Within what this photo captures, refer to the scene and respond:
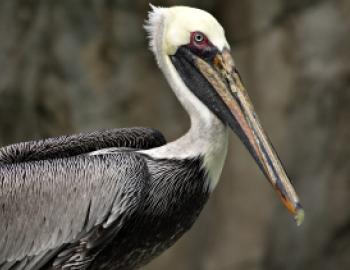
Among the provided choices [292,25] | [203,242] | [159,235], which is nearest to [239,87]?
[159,235]

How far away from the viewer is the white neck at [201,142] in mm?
4797

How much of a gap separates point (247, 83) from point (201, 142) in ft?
13.0

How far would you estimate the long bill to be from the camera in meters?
4.70

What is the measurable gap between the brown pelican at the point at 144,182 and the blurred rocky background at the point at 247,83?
11.5 ft

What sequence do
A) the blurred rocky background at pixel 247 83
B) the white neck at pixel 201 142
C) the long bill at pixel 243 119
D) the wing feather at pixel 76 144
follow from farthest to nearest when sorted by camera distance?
the blurred rocky background at pixel 247 83 < the wing feather at pixel 76 144 < the white neck at pixel 201 142 < the long bill at pixel 243 119

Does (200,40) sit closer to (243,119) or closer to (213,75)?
(213,75)

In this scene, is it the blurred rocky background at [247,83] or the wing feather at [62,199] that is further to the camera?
the blurred rocky background at [247,83]

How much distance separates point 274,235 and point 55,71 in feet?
8.15

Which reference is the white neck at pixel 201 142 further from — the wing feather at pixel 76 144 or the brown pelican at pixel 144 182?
the wing feather at pixel 76 144

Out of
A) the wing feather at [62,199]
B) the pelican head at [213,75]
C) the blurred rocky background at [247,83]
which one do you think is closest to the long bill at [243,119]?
the pelican head at [213,75]

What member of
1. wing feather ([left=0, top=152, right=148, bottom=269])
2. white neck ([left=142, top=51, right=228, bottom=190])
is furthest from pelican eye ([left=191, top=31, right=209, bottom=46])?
wing feather ([left=0, top=152, right=148, bottom=269])

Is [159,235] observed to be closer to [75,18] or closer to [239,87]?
[239,87]

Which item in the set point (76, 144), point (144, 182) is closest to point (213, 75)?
point (144, 182)

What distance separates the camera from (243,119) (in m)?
4.79
